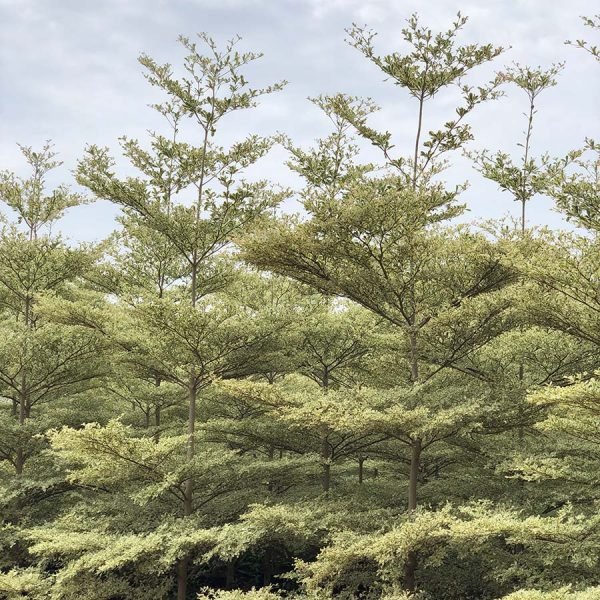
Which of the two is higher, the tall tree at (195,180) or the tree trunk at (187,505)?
the tall tree at (195,180)

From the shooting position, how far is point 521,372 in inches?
493

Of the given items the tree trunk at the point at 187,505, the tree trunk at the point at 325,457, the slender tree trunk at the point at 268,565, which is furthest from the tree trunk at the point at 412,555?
the slender tree trunk at the point at 268,565

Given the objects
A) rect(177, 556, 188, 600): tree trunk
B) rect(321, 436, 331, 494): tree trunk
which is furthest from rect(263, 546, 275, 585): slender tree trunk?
rect(177, 556, 188, 600): tree trunk

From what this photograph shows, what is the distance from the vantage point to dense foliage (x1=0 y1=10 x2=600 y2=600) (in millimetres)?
8438

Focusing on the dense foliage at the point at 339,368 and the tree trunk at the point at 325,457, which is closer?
the dense foliage at the point at 339,368

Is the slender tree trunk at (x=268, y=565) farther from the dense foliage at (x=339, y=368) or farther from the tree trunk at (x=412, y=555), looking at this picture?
the tree trunk at (x=412, y=555)

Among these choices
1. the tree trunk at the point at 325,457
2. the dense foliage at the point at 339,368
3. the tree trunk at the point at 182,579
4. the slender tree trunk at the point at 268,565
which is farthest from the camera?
the slender tree trunk at the point at 268,565

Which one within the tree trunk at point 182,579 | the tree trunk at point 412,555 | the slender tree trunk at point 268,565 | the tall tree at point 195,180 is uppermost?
the tall tree at point 195,180

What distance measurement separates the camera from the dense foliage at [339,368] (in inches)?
332

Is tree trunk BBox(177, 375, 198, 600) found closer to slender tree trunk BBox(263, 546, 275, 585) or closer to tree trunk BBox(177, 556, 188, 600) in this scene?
tree trunk BBox(177, 556, 188, 600)

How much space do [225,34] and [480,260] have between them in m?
6.51

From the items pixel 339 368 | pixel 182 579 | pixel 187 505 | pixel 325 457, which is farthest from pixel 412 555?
pixel 339 368

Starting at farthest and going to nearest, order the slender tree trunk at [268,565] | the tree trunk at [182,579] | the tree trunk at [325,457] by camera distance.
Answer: the slender tree trunk at [268,565] < the tree trunk at [325,457] < the tree trunk at [182,579]

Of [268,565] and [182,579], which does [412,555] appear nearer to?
[182,579]
